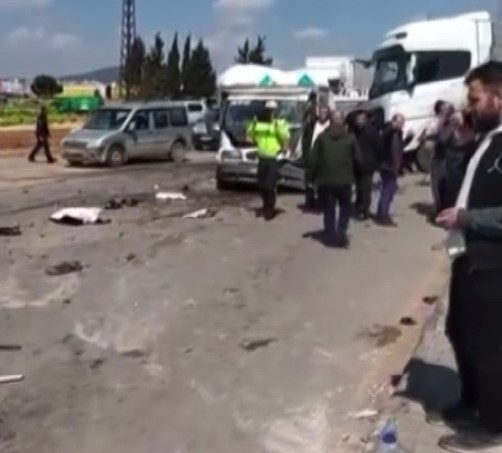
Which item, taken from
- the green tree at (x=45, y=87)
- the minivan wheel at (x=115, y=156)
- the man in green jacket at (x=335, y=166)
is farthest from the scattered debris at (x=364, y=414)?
the green tree at (x=45, y=87)

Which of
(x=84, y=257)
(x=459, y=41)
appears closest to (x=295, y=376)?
(x=84, y=257)

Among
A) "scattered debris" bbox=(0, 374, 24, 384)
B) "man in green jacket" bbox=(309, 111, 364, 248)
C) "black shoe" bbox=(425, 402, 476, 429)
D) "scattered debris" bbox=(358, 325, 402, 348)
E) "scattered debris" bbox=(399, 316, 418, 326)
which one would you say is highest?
"man in green jacket" bbox=(309, 111, 364, 248)

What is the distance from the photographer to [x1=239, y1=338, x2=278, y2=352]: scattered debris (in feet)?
27.8

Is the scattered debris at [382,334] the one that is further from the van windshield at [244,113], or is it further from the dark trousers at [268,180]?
the van windshield at [244,113]

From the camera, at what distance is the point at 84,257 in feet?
43.8

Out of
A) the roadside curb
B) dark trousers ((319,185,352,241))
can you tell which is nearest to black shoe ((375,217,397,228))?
dark trousers ((319,185,352,241))

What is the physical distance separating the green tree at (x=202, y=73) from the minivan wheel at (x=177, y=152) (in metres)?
49.7

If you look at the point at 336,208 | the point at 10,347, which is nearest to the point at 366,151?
the point at 336,208

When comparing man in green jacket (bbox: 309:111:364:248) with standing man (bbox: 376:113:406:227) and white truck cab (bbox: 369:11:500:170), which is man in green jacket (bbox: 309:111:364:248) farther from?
white truck cab (bbox: 369:11:500:170)

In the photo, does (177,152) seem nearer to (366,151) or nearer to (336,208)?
(366,151)

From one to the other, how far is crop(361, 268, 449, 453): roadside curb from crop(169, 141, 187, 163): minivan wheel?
76.1 ft

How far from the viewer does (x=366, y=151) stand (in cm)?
1600

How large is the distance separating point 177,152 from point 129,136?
220cm

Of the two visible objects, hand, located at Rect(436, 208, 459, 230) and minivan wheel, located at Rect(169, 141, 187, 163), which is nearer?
hand, located at Rect(436, 208, 459, 230)
